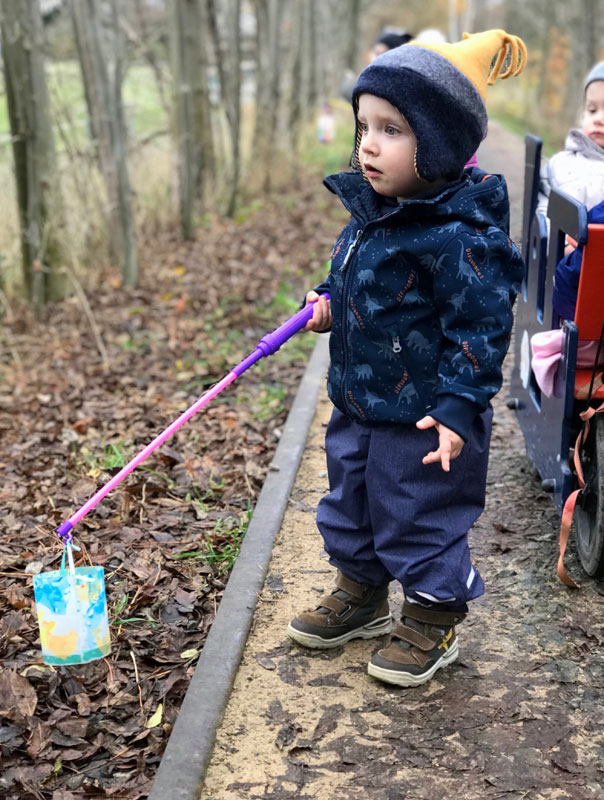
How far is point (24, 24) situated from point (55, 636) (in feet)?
19.1

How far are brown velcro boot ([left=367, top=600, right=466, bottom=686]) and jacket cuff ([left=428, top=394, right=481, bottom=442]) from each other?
2.26ft

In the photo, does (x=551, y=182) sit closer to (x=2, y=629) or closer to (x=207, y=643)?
(x=207, y=643)

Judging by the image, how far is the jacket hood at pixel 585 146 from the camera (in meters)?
3.87

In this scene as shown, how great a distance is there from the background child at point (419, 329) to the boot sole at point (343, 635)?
24 centimetres

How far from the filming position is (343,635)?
3.20m

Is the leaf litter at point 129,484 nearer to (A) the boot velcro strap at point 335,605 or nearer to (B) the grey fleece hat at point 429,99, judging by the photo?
(A) the boot velcro strap at point 335,605

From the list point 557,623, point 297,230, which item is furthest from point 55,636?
point 297,230

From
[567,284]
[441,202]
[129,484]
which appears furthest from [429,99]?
[129,484]

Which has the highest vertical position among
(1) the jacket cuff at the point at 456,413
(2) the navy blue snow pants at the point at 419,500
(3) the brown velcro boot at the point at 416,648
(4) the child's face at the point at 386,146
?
(4) the child's face at the point at 386,146

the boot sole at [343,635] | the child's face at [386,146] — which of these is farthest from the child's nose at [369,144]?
the boot sole at [343,635]

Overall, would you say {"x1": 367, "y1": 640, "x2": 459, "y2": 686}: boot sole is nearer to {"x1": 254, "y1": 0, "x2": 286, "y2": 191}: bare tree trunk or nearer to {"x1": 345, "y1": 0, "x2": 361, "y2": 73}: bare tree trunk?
{"x1": 254, "y1": 0, "x2": 286, "y2": 191}: bare tree trunk

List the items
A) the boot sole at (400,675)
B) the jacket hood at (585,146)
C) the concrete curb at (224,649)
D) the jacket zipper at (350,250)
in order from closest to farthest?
the concrete curb at (224,649) → the jacket zipper at (350,250) → the boot sole at (400,675) → the jacket hood at (585,146)

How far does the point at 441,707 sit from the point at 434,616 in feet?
0.89

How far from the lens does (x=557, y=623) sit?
3283mm
